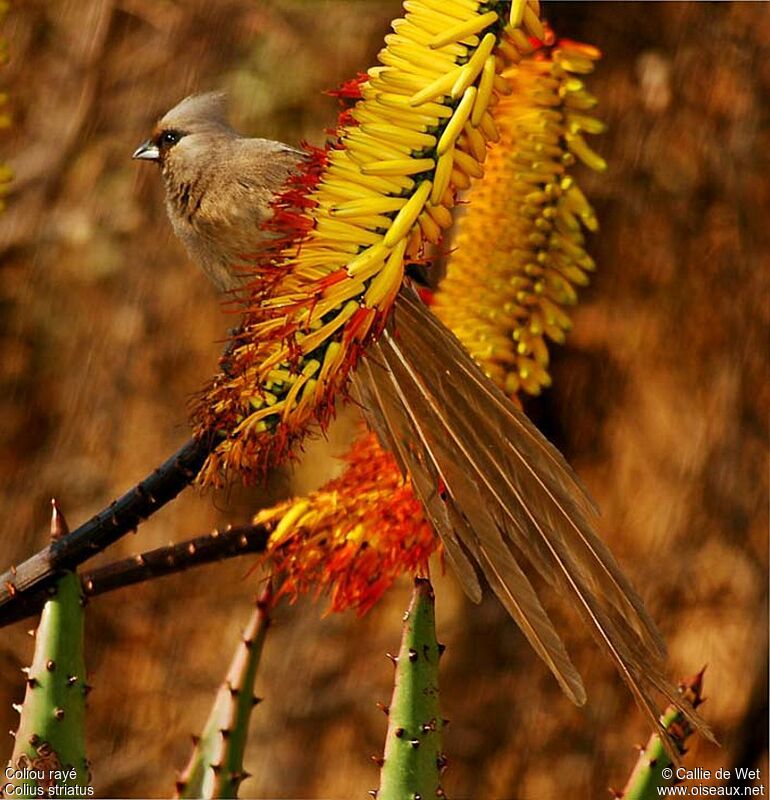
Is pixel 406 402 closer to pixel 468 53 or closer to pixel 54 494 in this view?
pixel 468 53

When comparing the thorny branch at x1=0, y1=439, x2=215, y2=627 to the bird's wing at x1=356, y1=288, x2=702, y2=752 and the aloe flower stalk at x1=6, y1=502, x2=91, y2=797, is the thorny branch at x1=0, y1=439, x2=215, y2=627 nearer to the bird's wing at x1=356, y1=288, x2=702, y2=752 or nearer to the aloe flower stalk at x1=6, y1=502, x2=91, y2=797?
the aloe flower stalk at x1=6, y1=502, x2=91, y2=797

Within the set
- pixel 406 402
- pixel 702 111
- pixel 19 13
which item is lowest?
pixel 406 402

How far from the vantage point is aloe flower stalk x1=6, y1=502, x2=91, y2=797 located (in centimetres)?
89

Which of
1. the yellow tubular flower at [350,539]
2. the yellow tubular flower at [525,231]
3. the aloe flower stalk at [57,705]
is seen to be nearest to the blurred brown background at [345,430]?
the yellow tubular flower at [525,231]

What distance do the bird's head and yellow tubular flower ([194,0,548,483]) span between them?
421 mm

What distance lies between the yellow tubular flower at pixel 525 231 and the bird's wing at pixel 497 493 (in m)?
0.07

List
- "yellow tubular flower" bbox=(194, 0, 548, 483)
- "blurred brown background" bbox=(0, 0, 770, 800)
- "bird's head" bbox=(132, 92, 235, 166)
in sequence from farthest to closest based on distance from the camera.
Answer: "blurred brown background" bbox=(0, 0, 770, 800)
"bird's head" bbox=(132, 92, 235, 166)
"yellow tubular flower" bbox=(194, 0, 548, 483)

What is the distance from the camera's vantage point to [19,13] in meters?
2.14

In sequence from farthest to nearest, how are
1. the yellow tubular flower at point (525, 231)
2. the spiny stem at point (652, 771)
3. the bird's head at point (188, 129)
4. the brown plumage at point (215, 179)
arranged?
the bird's head at point (188, 129) < the brown plumage at point (215, 179) < the yellow tubular flower at point (525, 231) < the spiny stem at point (652, 771)

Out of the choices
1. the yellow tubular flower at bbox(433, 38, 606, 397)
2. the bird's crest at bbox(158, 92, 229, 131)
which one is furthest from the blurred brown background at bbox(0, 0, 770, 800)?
the yellow tubular flower at bbox(433, 38, 606, 397)

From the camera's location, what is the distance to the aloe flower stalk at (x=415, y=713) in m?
0.87

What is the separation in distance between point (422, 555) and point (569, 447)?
52.4 inches

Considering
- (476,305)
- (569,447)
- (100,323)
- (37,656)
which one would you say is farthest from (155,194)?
(37,656)

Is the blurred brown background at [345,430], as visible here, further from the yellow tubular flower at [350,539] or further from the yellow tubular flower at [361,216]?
the yellow tubular flower at [361,216]
